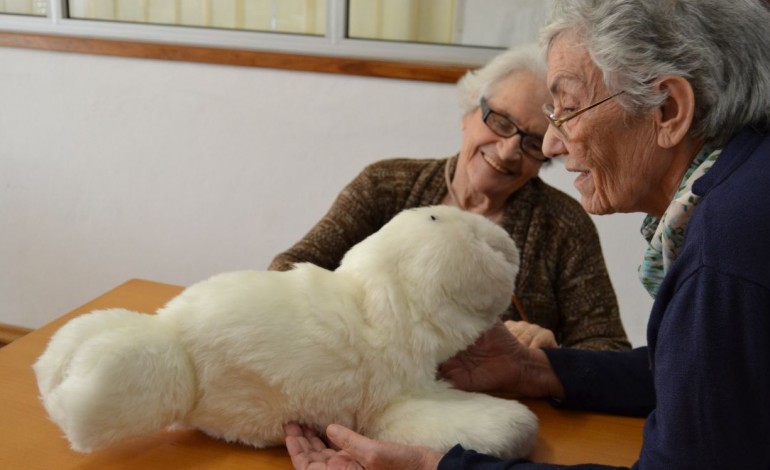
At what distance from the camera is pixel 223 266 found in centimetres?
303

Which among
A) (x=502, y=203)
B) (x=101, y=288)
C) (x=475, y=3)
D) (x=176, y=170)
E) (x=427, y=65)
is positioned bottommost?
(x=101, y=288)

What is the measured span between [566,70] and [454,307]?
352 millimetres

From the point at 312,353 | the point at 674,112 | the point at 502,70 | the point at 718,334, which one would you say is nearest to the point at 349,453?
the point at 312,353

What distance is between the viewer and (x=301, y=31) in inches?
113

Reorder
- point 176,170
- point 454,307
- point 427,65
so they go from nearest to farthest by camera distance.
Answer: point 454,307, point 427,65, point 176,170

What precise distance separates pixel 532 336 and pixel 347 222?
0.59 meters

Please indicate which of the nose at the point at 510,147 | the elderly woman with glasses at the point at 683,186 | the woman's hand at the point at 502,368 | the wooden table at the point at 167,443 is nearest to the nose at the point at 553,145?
the elderly woman with glasses at the point at 683,186

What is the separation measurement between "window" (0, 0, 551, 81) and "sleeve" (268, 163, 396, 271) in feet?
2.78

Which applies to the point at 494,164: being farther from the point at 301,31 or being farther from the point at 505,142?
the point at 301,31

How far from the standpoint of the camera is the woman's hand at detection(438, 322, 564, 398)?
1324 millimetres

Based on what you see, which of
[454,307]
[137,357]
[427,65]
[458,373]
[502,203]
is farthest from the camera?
[427,65]

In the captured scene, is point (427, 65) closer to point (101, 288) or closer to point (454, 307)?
point (101, 288)

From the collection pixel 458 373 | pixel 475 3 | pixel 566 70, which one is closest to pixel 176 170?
pixel 475 3

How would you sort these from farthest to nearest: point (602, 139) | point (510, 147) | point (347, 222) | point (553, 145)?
1. point (347, 222)
2. point (510, 147)
3. point (553, 145)
4. point (602, 139)
